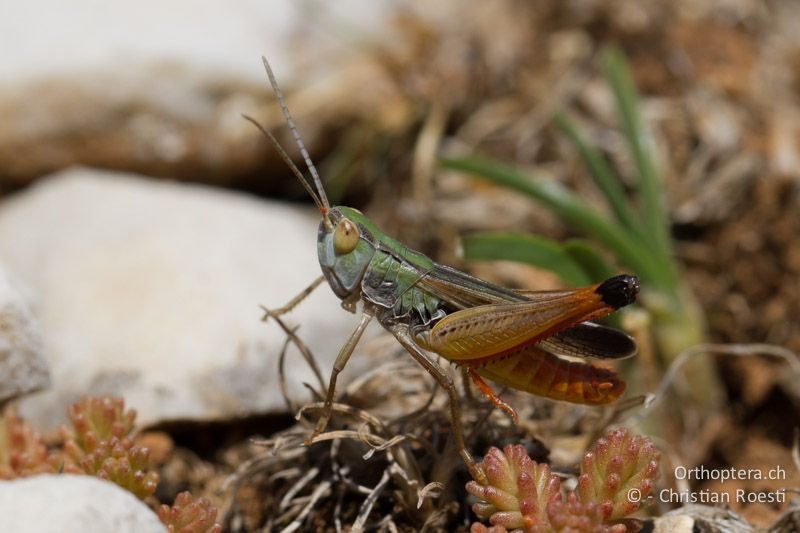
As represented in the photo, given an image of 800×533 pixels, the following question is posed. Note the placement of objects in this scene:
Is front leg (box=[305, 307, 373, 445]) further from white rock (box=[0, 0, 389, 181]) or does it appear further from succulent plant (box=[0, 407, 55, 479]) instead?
white rock (box=[0, 0, 389, 181])

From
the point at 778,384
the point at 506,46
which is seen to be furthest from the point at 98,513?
the point at 506,46

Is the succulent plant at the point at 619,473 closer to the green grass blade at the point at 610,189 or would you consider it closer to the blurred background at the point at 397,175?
the blurred background at the point at 397,175

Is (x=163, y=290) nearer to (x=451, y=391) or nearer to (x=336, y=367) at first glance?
(x=336, y=367)

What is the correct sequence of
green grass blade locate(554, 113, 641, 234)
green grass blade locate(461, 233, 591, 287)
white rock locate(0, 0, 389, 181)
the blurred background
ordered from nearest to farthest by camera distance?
1. green grass blade locate(461, 233, 591, 287)
2. the blurred background
3. green grass blade locate(554, 113, 641, 234)
4. white rock locate(0, 0, 389, 181)

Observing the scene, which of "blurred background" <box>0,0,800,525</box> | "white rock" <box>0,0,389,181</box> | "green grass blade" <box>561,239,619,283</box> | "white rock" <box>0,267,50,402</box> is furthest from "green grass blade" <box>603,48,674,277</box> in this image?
"white rock" <box>0,267,50,402</box>

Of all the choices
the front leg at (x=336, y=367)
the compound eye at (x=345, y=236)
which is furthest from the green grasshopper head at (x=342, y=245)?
the front leg at (x=336, y=367)

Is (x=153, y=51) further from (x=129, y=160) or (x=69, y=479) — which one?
(x=69, y=479)
